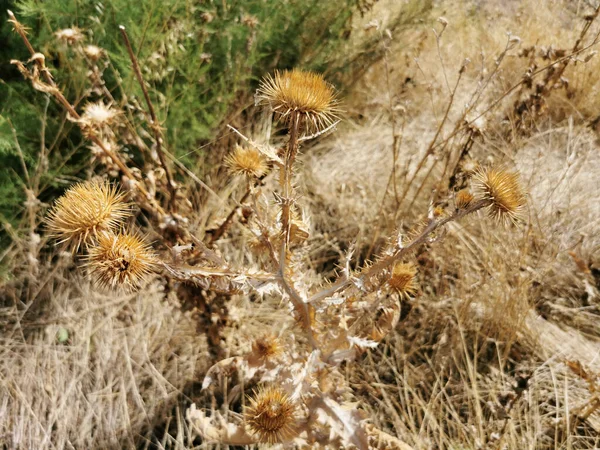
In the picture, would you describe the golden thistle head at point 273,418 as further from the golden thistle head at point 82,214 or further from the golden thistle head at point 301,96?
the golden thistle head at point 301,96

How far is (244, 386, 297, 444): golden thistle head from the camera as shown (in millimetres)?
1351

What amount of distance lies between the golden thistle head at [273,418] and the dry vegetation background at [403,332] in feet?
1.47

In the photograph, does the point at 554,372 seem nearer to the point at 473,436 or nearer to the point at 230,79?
the point at 473,436

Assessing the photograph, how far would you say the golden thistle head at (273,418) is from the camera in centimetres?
135

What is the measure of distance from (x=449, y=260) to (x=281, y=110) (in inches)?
56.4

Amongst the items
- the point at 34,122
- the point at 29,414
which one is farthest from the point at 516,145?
the point at 29,414

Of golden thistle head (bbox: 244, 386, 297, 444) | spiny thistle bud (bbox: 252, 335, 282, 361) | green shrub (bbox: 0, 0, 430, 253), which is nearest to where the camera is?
golden thistle head (bbox: 244, 386, 297, 444)

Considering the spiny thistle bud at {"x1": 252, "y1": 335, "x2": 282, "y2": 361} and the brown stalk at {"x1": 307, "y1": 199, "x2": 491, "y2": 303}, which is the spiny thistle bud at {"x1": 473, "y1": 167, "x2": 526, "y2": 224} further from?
the spiny thistle bud at {"x1": 252, "y1": 335, "x2": 282, "y2": 361}

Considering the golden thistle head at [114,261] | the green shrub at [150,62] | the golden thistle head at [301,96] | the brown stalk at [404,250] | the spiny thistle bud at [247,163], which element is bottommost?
the brown stalk at [404,250]

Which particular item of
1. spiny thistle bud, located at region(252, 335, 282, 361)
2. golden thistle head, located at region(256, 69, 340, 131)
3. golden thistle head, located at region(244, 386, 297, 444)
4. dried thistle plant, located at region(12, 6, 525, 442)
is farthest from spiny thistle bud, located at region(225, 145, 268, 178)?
golden thistle head, located at region(244, 386, 297, 444)

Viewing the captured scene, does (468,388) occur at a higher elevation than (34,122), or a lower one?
lower

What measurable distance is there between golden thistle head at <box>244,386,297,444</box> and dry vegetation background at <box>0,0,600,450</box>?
448mm

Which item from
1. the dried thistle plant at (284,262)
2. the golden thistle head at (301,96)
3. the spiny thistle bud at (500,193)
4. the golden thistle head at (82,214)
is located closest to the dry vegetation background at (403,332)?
the dried thistle plant at (284,262)

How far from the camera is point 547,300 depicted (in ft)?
7.24
